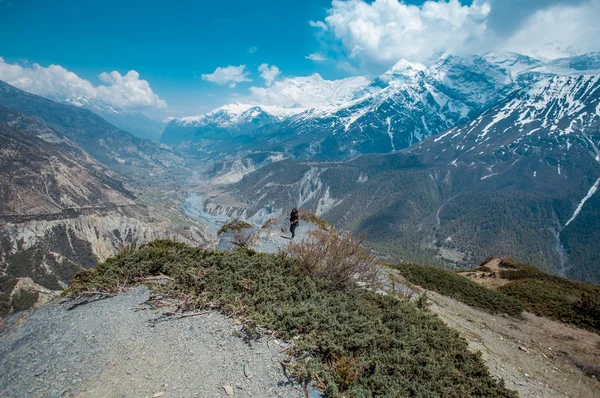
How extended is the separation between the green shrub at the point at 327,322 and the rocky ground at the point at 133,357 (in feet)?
2.29

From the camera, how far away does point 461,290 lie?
2161cm

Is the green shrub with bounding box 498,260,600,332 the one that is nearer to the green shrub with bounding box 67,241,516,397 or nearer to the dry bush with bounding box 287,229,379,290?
the green shrub with bounding box 67,241,516,397

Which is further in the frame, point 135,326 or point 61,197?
point 61,197

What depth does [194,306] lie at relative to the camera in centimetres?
894

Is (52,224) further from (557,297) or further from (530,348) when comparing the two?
(557,297)

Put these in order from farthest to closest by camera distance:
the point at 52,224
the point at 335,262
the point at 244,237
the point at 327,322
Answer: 1. the point at 52,224
2. the point at 244,237
3. the point at 335,262
4. the point at 327,322

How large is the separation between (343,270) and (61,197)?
212998 millimetres

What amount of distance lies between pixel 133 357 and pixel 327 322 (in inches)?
206

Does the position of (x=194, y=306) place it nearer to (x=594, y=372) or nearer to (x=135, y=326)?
(x=135, y=326)

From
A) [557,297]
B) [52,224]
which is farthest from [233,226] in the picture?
[52,224]

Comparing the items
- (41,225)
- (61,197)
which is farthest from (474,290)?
(61,197)

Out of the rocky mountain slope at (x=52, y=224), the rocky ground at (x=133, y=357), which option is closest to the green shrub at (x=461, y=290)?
the rocky ground at (x=133, y=357)

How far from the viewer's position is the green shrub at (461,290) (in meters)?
19.3

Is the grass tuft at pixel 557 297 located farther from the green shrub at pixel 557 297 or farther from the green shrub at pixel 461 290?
the green shrub at pixel 461 290
